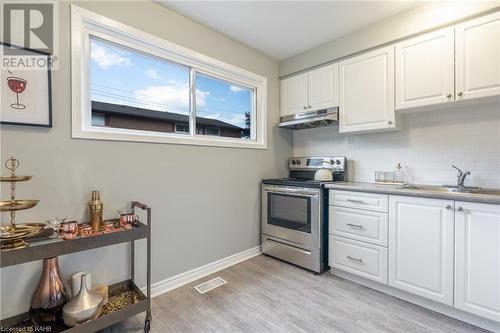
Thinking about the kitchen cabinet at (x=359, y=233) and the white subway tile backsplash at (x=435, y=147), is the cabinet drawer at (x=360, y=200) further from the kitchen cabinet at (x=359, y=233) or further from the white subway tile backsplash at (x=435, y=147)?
the white subway tile backsplash at (x=435, y=147)

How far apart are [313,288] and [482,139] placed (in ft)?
6.46

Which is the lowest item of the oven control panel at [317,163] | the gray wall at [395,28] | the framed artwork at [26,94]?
the oven control panel at [317,163]

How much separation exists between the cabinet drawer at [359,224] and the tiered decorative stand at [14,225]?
231cm

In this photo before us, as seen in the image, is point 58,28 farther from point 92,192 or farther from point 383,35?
point 383,35

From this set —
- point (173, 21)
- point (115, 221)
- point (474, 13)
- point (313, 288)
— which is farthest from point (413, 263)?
point (173, 21)

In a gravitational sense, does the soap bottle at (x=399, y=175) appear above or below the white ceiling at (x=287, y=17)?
below

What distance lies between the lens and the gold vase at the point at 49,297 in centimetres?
145

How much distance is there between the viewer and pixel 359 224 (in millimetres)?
2223

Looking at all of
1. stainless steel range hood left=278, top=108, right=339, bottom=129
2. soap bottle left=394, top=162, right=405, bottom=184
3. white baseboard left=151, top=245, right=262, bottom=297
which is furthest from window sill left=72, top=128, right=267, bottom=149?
soap bottle left=394, top=162, right=405, bottom=184

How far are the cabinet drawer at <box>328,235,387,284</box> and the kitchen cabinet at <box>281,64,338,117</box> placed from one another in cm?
151

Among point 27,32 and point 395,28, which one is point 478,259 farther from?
point 27,32

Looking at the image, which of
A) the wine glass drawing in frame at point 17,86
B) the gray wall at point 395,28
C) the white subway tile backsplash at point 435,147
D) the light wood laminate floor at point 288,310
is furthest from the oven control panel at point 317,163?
the wine glass drawing in frame at point 17,86

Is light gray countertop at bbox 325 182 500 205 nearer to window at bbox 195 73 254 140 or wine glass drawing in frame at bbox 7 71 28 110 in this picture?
window at bbox 195 73 254 140

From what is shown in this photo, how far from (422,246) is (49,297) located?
262 cm
